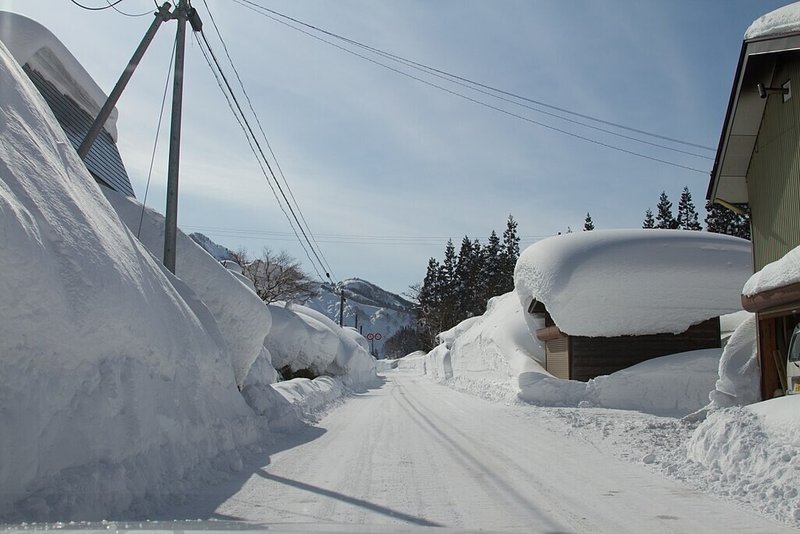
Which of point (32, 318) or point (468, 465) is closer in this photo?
point (32, 318)

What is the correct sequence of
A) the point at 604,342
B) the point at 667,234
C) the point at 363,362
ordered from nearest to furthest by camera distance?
the point at 604,342 < the point at 667,234 < the point at 363,362

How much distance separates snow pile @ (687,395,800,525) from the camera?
236 inches

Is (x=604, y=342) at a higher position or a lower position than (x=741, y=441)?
higher

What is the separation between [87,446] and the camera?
17.1 ft

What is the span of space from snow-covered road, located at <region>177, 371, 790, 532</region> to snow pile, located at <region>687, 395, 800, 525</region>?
1.14 ft

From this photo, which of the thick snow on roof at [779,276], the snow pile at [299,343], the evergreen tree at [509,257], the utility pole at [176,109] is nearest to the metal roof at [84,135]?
the utility pole at [176,109]

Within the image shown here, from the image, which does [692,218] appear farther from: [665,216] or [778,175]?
[778,175]

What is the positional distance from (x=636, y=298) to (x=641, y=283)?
567 mm

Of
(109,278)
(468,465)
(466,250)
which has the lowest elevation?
(468,465)

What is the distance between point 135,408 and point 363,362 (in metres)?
35.5

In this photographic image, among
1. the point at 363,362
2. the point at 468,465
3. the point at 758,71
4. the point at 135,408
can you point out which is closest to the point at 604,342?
the point at 758,71

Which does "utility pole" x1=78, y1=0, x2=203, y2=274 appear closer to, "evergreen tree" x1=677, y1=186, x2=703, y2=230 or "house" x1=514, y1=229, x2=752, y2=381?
"house" x1=514, y1=229, x2=752, y2=381

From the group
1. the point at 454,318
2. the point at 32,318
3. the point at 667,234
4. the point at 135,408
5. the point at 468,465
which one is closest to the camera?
the point at 32,318

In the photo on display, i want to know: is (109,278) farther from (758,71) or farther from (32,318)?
(758,71)
